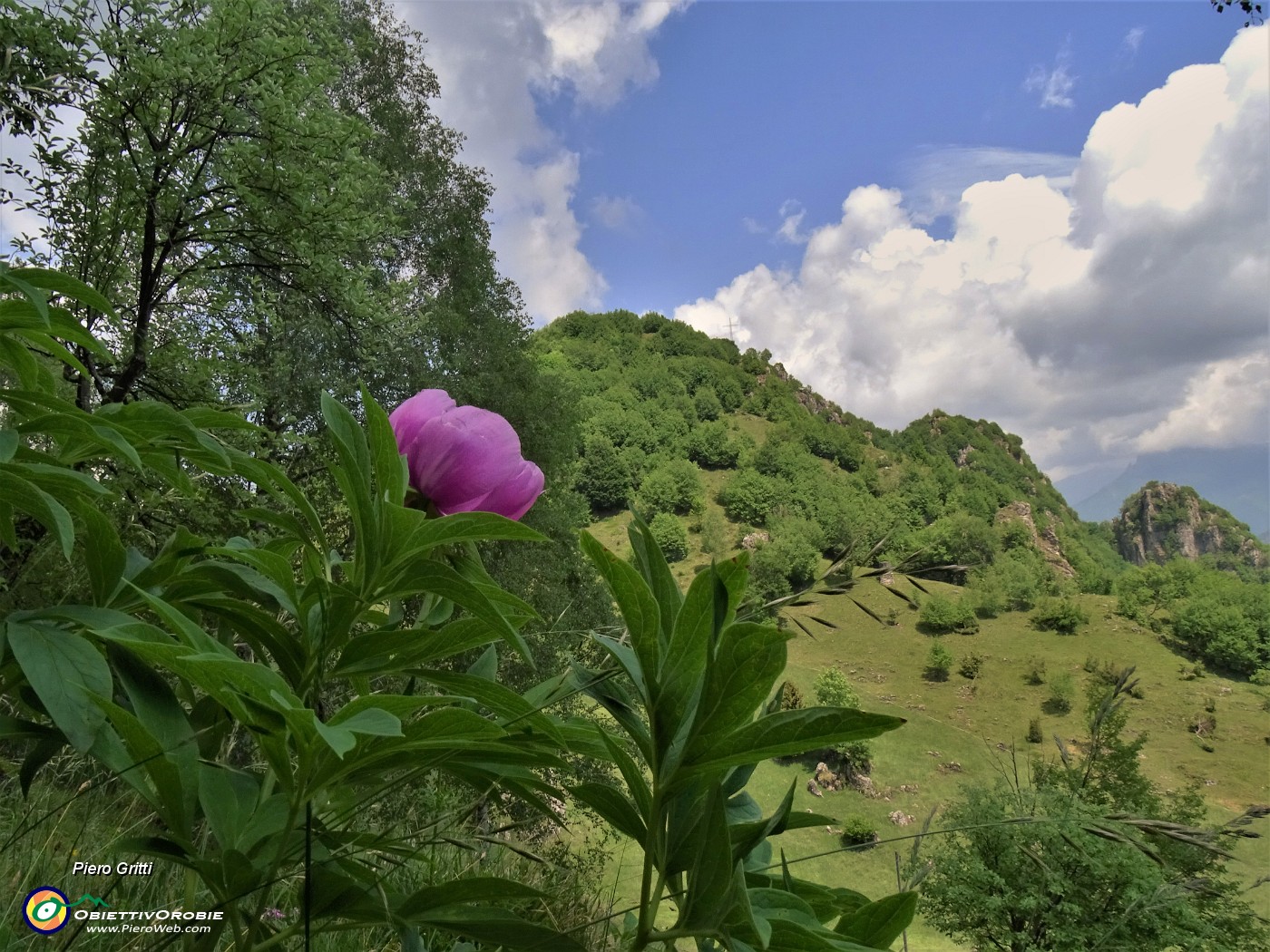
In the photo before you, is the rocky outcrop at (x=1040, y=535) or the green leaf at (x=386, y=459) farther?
the rocky outcrop at (x=1040, y=535)

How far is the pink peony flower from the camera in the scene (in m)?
0.69

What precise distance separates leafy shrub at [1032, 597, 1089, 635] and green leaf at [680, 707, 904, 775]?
65.4 m

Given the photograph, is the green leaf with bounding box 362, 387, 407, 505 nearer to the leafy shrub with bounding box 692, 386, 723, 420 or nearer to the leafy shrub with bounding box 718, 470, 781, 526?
the leafy shrub with bounding box 718, 470, 781, 526

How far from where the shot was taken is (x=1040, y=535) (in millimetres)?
73000

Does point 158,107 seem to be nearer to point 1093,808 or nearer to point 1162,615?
point 1093,808

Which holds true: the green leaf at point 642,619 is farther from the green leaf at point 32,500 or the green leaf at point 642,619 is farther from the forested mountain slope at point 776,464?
the forested mountain slope at point 776,464

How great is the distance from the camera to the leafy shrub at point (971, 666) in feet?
176

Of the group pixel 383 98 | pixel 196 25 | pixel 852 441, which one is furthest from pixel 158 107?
pixel 852 441

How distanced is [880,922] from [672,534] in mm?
55964

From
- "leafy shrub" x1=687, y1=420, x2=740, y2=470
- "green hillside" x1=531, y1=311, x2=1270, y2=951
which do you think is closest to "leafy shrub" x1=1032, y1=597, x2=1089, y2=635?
"green hillside" x1=531, y1=311, x2=1270, y2=951

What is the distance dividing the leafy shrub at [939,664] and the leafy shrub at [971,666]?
2.85ft

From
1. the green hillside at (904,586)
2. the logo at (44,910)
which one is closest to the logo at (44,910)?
the logo at (44,910)

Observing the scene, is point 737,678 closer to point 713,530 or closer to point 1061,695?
point 1061,695

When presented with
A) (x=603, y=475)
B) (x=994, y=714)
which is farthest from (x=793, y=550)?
(x=994, y=714)
